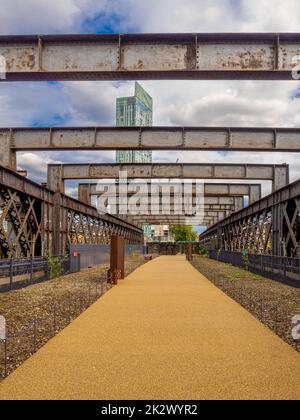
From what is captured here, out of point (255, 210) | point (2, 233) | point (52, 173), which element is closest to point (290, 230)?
point (255, 210)

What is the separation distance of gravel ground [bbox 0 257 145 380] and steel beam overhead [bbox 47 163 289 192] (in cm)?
985

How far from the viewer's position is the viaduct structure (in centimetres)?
1060

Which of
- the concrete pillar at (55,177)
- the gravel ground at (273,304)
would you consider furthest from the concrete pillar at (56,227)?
the gravel ground at (273,304)

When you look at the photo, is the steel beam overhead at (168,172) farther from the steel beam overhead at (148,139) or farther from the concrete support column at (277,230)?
the steel beam overhead at (148,139)

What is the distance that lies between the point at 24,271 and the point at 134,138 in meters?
7.56

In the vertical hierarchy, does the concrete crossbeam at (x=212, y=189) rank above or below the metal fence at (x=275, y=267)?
above

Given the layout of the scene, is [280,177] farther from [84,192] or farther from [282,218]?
[84,192]

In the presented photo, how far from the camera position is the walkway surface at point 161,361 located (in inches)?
164

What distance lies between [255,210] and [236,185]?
6.43m

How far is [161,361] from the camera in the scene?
5.20 metres

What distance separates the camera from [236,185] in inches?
1206

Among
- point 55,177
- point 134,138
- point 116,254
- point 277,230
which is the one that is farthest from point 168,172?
point 116,254

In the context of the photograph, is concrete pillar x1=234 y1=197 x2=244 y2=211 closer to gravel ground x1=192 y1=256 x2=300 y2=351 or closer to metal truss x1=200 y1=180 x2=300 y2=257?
metal truss x1=200 y1=180 x2=300 y2=257

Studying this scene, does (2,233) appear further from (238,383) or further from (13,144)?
(238,383)
